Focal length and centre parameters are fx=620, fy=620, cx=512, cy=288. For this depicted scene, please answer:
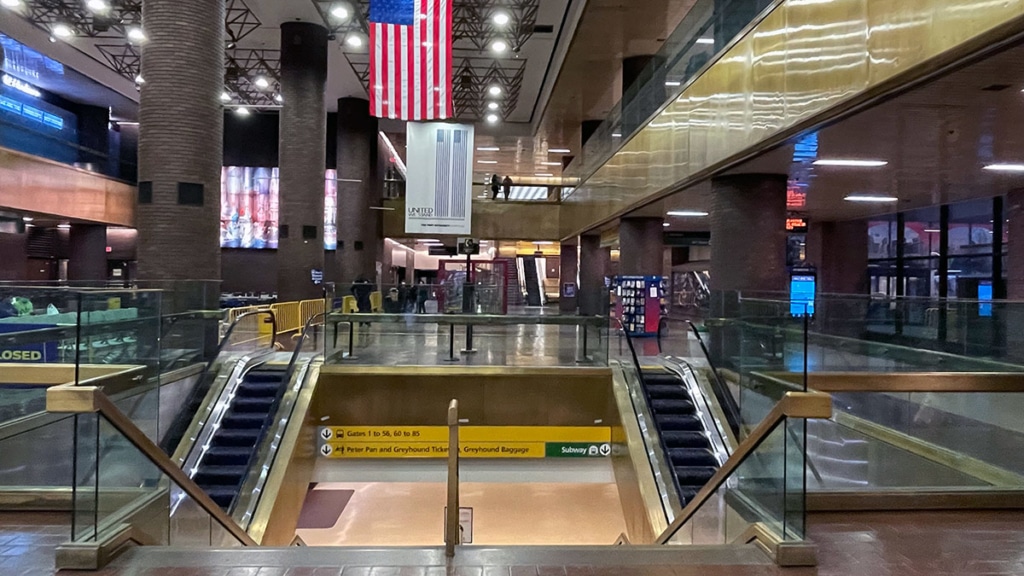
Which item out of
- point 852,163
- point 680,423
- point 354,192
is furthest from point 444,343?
point 354,192

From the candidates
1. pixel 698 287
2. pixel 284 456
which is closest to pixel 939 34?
pixel 284 456

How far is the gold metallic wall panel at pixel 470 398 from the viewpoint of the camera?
384 inches

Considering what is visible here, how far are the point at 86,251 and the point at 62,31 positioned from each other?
9.53 m

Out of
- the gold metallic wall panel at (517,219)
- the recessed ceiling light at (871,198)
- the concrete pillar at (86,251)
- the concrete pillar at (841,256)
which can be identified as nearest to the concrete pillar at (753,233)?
the recessed ceiling light at (871,198)

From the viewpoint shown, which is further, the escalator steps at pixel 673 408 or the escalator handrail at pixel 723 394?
the escalator steps at pixel 673 408

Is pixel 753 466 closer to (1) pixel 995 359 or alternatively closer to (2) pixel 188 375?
(1) pixel 995 359

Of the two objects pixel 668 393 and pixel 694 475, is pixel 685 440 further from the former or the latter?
pixel 668 393

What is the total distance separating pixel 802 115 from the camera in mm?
6699

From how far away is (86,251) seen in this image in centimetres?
2372

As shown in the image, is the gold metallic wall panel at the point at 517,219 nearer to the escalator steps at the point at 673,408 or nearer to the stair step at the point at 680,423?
the escalator steps at the point at 673,408

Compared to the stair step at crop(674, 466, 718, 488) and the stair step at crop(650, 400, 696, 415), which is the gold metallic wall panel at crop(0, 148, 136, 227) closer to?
the stair step at crop(650, 400, 696, 415)

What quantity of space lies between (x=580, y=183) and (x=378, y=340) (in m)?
11.1

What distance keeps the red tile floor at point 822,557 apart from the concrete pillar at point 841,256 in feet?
44.4

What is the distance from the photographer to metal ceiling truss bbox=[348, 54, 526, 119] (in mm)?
20422
